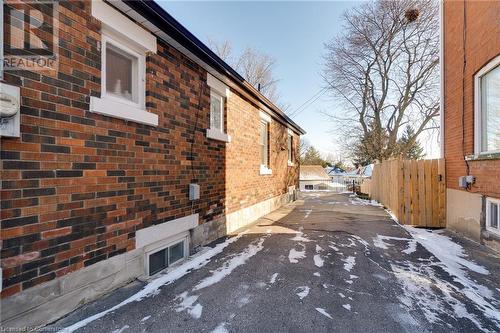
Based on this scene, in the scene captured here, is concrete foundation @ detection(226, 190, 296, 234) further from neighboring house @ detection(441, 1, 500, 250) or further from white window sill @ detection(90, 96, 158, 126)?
neighboring house @ detection(441, 1, 500, 250)

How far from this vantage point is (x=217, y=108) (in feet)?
20.1

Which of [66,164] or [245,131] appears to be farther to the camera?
[245,131]

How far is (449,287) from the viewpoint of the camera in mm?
3490

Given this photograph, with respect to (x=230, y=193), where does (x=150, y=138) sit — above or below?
A: above

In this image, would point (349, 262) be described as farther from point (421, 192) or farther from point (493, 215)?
point (421, 192)

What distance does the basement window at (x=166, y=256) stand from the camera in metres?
3.97

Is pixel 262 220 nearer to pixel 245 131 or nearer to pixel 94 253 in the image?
pixel 245 131

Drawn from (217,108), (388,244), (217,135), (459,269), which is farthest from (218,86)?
(459,269)

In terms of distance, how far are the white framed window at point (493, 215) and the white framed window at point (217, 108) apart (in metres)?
5.46

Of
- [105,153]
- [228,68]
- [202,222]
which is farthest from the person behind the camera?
[228,68]

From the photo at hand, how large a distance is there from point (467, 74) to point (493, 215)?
124 inches

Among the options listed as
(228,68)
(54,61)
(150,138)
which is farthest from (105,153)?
(228,68)

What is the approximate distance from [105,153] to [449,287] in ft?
15.3

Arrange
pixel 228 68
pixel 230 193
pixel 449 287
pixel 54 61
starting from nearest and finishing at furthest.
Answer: pixel 54 61 < pixel 449 287 < pixel 228 68 < pixel 230 193
